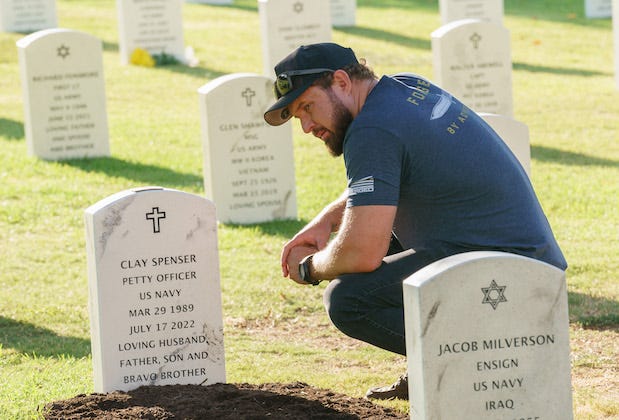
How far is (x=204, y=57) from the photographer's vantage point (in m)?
17.2

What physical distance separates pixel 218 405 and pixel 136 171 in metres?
6.29

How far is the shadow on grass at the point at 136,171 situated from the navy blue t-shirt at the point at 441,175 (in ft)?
19.7

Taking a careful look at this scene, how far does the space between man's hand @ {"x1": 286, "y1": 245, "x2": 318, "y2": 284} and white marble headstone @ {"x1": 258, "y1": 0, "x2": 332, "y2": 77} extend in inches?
378

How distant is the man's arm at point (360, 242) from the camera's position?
4.66 metres

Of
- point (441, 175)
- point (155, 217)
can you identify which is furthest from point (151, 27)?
point (441, 175)

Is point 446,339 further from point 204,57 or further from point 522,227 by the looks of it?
point 204,57

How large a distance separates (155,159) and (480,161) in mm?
7210

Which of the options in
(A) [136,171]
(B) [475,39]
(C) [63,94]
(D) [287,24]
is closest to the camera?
(A) [136,171]

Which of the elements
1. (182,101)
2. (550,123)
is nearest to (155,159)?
(182,101)

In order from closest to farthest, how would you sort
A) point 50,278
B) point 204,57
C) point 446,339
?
point 446,339, point 50,278, point 204,57

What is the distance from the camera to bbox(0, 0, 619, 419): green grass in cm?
637

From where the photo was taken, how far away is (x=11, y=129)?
13.1 meters

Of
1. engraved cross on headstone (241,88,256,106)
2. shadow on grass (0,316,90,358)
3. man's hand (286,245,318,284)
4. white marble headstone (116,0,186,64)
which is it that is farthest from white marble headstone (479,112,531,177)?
white marble headstone (116,0,186,64)

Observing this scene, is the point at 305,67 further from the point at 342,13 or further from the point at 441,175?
the point at 342,13
